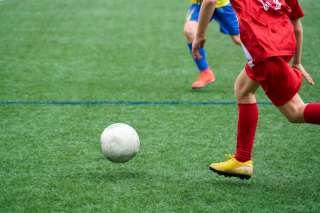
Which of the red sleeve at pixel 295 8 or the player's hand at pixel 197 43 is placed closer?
the red sleeve at pixel 295 8

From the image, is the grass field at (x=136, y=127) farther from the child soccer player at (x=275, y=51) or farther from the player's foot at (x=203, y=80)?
the child soccer player at (x=275, y=51)

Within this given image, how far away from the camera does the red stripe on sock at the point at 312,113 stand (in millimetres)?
3975

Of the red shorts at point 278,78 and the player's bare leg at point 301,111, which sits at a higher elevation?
the red shorts at point 278,78

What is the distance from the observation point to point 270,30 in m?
4.00

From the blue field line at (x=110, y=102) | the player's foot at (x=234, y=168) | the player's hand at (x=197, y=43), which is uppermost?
the player's hand at (x=197, y=43)

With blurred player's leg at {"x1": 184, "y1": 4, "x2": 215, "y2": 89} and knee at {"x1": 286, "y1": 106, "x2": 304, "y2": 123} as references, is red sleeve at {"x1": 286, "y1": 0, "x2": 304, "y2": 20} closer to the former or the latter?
knee at {"x1": 286, "y1": 106, "x2": 304, "y2": 123}

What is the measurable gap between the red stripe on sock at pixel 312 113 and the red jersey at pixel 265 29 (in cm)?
32

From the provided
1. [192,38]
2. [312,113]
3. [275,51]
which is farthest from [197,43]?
[192,38]

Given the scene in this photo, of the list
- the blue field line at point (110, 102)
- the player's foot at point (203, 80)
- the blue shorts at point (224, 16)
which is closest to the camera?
the blue field line at point (110, 102)

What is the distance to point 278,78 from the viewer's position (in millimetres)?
3959

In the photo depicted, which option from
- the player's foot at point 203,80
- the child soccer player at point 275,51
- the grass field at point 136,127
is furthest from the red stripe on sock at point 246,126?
the player's foot at point 203,80

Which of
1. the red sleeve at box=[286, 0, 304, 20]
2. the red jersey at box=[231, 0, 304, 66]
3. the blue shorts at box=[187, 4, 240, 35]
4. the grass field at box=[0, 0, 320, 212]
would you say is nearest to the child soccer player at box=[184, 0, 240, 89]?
the blue shorts at box=[187, 4, 240, 35]

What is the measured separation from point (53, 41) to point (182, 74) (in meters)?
2.77

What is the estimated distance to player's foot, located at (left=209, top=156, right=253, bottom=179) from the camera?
4.39 metres
